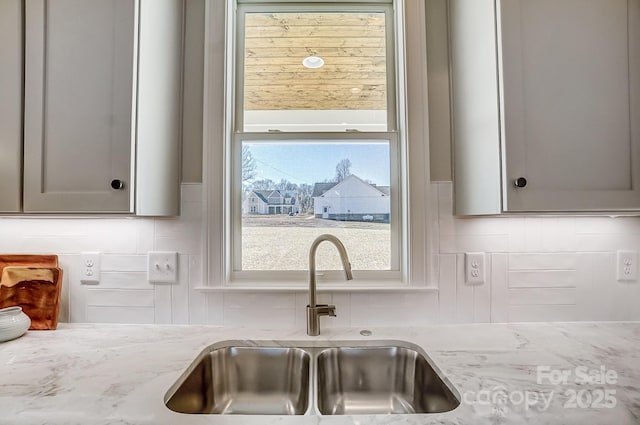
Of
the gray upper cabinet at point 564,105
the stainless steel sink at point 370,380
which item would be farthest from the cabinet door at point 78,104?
the gray upper cabinet at point 564,105

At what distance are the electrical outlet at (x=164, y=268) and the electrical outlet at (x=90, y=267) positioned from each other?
Answer: 0.22m

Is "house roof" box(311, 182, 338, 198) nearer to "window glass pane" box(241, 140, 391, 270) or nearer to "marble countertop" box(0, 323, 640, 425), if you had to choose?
"window glass pane" box(241, 140, 391, 270)

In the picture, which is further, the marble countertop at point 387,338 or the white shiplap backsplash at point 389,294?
the white shiplap backsplash at point 389,294

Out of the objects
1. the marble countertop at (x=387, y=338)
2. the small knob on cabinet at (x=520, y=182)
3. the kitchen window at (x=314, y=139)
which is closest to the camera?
the marble countertop at (x=387, y=338)

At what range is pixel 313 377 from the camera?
94cm

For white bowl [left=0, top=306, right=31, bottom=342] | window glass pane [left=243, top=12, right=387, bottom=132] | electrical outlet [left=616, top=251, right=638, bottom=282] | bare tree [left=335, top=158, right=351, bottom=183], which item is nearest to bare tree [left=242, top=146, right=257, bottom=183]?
window glass pane [left=243, top=12, right=387, bottom=132]

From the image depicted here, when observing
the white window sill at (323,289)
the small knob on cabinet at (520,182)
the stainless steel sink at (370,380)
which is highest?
the small knob on cabinet at (520,182)

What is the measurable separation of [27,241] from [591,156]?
2145mm

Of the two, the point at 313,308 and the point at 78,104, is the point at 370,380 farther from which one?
the point at 78,104

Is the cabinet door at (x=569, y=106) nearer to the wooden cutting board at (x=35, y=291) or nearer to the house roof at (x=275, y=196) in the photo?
the house roof at (x=275, y=196)

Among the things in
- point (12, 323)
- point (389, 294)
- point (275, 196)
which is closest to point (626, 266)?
point (389, 294)

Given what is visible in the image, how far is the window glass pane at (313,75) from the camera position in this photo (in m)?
1.33

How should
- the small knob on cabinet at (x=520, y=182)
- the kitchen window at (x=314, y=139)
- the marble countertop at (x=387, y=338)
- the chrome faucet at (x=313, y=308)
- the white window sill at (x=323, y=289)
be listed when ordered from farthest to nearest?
the kitchen window at (x=314, y=139) → the white window sill at (x=323, y=289) → the chrome faucet at (x=313, y=308) → the small knob on cabinet at (x=520, y=182) → the marble countertop at (x=387, y=338)

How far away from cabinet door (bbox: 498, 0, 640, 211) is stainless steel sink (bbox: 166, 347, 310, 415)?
36.1 inches
